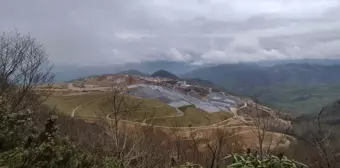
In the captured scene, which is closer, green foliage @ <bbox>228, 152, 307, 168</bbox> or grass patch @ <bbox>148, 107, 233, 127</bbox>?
green foliage @ <bbox>228, 152, 307, 168</bbox>

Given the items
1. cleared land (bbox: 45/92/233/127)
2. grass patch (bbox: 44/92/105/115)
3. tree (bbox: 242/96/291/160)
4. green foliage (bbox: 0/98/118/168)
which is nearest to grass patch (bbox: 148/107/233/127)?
cleared land (bbox: 45/92/233/127)

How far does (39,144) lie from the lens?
293 inches

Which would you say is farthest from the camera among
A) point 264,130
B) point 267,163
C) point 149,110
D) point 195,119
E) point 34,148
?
point 195,119

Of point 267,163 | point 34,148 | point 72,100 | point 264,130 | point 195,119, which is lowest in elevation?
point 195,119

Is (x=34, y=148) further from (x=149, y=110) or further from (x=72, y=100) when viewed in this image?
(x=72, y=100)

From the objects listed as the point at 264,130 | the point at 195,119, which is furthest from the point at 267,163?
the point at 195,119

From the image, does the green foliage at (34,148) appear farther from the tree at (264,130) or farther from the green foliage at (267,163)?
the green foliage at (267,163)

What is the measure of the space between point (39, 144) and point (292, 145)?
40.4 m

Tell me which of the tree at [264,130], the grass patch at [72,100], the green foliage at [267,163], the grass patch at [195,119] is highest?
the green foliage at [267,163]

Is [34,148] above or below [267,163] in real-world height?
below

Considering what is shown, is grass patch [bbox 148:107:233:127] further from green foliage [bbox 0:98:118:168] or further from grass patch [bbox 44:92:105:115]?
green foliage [bbox 0:98:118:168]

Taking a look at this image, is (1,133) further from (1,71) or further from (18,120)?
(1,71)

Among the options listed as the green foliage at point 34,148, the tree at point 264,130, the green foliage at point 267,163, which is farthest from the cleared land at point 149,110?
the green foliage at point 267,163

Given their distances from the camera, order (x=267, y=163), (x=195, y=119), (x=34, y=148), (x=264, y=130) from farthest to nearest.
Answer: (x=195, y=119) < (x=264, y=130) < (x=34, y=148) < (x=267, y=163)
